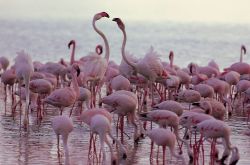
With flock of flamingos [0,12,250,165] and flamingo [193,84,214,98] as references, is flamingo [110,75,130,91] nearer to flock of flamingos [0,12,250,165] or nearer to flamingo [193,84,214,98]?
flock of flamingos [0,12,250,165]

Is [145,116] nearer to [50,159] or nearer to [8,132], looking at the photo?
[50,159]

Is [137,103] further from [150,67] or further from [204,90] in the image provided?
[204,90]

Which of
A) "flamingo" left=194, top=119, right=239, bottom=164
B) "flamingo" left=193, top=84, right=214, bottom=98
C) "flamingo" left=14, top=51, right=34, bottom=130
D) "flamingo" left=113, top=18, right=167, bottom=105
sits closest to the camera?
"flamingo" left=194, top=119, right=239, bottom=164

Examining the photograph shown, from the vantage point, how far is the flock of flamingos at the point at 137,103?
8.64m

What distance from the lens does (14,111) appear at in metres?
12.3

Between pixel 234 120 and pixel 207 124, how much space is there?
4.14 metres

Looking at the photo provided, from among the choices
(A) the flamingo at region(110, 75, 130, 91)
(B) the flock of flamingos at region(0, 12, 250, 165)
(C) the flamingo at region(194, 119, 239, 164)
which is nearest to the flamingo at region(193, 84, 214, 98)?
(B) the flock of flamingos at region(0, 12, 250, 165)

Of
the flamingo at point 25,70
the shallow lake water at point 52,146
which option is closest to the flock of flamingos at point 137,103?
the flamingo at point 25,70

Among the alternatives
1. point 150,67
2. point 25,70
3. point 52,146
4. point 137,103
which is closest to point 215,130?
point 52,146

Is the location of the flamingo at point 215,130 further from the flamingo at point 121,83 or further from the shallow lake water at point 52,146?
the flamingo at point 121,83

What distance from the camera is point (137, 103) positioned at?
11.3m

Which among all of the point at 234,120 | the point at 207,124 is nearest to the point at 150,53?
the point at 234,120

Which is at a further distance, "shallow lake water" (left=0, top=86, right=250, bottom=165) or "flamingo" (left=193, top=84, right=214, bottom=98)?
"flamingo" (left=193, top=84, right=214, bottom=98)

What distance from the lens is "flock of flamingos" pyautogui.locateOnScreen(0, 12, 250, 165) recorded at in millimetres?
8641
